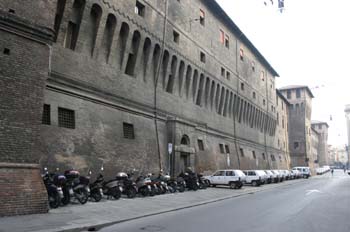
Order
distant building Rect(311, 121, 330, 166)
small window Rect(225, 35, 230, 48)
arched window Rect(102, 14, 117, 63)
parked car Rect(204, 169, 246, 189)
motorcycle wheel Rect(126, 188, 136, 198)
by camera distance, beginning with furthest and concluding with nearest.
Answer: distant building Rect(311, 121, 330, 166), small window Rect(225, 35, 230, 48), parked car Rect(204, 169, 246, 189), arched window Rect(102, 14, 117, 63), motorcycle wheel Rect(126, 188, 136, 198)

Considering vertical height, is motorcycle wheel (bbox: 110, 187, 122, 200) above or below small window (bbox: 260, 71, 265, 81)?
below

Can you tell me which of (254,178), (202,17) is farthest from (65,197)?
(202,17)

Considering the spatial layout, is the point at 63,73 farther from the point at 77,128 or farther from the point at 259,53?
the point at 259,53

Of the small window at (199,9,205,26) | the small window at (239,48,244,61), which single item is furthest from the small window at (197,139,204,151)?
the small window at (239,48,244,61)

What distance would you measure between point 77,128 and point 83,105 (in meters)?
1.41

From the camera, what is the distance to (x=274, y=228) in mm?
9883

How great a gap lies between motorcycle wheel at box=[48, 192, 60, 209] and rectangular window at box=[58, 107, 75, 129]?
4582 mm

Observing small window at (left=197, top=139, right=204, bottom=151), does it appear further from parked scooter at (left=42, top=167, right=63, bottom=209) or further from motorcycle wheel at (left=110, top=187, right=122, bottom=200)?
parked scooter at (left=42, top=167, right=63, bottom=209)

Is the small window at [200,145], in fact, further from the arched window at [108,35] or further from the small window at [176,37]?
the arched window at [108,35]

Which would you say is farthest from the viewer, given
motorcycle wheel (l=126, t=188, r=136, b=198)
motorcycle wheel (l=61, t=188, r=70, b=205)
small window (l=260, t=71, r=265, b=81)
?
small window (l=260, t=71, r=265, b=81)

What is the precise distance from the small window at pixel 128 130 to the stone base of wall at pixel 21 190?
1025 cm

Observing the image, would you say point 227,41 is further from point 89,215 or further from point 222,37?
point 89,215

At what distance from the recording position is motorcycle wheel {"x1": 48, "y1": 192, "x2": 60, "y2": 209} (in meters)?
13.8

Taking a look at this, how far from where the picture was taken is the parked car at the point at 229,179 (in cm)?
2917
